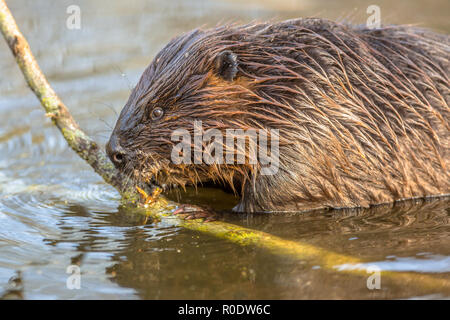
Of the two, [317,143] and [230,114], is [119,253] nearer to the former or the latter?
[230,114]

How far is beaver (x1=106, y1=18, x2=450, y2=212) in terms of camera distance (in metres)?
4.29

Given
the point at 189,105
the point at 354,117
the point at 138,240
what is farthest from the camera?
the point at 354,117

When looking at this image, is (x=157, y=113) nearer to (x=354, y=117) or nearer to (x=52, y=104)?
(x=52, y=104)

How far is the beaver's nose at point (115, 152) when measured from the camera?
167 inches

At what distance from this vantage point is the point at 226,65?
429 centimetres

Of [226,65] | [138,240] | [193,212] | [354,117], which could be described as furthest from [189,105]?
[354,117]

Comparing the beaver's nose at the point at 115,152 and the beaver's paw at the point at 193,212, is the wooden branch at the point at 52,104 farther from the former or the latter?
the beaver's paw at the point at 193,212

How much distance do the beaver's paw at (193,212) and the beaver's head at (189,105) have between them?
1.02 feet

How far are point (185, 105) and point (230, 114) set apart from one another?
11.9 inches

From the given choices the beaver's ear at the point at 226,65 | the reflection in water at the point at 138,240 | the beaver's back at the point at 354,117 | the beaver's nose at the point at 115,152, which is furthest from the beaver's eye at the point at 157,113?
the reflection in water at the point at 138,240

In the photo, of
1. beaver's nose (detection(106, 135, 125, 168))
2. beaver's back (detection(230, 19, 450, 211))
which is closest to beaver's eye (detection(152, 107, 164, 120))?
beaver's nose (detection(106, 135, 125, 168))

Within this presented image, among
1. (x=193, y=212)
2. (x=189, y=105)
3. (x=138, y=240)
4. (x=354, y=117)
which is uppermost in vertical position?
(x=189, y=105)

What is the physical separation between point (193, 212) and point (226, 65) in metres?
1.03

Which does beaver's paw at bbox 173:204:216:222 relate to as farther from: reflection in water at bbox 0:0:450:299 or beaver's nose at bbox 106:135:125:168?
→ beaver's nose at bbox 106:135:125:168
